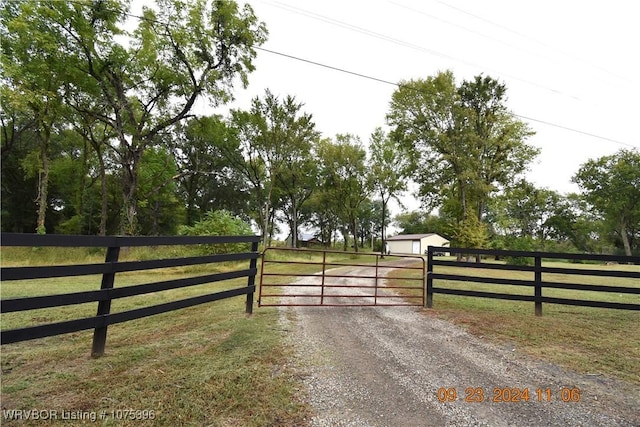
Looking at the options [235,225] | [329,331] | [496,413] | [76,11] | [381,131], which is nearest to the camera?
[496,413]

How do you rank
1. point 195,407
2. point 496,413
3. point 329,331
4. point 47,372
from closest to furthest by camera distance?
point 195,407 < point 496,413 < point 47,372 < point 329,331

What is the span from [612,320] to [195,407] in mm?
8073

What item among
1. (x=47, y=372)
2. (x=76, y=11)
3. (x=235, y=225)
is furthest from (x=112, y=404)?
(x=76, y=11)

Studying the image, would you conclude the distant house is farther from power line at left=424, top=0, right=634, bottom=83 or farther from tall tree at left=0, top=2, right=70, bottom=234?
tall tree at left=0, top=2, right=70, bottom=234

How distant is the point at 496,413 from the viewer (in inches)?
101

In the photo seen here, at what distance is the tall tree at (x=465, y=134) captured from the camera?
21.6 m

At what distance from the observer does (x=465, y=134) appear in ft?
69.6

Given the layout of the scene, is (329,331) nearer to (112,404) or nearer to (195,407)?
(195,407)

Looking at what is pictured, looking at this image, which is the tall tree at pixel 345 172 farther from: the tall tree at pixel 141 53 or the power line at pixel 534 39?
the power line at pixel 534 39

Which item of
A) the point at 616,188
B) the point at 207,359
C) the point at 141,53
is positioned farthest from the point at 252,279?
the point at 616,188

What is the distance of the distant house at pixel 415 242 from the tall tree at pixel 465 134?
22241 millimetres
